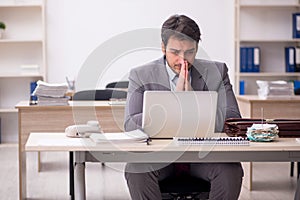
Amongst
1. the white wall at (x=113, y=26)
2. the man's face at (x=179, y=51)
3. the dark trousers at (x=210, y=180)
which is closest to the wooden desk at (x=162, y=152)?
the dark trousers at (x=210, y=180)

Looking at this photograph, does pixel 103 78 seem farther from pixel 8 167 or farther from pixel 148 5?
pixel 8 167

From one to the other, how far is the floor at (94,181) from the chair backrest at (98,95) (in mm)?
603

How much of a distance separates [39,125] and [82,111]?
13.2 inches

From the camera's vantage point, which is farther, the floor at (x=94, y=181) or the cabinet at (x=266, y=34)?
the cabinet at (x=266, y=34)

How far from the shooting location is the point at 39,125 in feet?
14.2

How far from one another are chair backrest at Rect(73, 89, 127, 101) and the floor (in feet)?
1.98

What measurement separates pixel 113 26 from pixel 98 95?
227cm

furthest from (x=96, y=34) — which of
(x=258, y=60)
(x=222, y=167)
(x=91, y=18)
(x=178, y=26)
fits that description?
(x=222, y=167)

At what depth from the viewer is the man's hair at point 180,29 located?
311 cm

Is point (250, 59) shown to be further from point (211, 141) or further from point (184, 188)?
point (211, 141)

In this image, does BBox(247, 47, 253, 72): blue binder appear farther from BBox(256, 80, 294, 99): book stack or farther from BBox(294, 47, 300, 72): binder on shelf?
BBox(256, 80, 294, 99): book stack

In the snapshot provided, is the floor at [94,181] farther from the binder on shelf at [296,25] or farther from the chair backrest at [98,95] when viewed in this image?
the binder on shelf at [296,25]

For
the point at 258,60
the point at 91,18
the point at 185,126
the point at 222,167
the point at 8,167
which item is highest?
the point at 91,18

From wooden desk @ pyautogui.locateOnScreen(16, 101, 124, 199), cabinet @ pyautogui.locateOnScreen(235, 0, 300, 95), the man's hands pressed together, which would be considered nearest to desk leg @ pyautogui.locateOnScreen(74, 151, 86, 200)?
the man's hands pressed together
